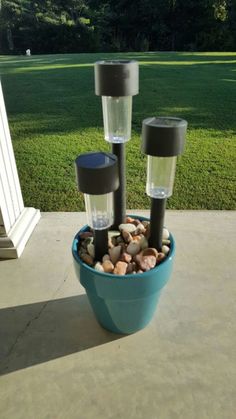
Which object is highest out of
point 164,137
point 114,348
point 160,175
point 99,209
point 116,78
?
point 116,78

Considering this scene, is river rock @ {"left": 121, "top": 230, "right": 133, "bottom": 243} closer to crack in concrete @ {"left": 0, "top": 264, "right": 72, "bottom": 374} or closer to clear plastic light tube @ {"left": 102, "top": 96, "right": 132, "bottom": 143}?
clear plastic light tube @ {"left": 102, "top": 96, "right": 132, "bottom": 143}

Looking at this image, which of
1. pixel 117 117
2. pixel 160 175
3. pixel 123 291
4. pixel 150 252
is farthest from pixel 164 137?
pixel 123 291

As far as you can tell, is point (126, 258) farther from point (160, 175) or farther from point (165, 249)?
point (160, 175)

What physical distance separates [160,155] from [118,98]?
0.99 feet

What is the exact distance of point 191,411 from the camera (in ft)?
3.95

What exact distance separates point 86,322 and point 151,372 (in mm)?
371

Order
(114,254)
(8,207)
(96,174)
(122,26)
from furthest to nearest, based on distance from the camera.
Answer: (122,26), (8,207), (114,254), (96,174)

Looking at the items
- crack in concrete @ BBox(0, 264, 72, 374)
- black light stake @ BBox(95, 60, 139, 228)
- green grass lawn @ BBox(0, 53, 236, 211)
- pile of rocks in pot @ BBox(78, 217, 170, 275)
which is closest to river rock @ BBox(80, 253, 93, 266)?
pile of rocks in pot @ BBox(78, 217, 170, 275)

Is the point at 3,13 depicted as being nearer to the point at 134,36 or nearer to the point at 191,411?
the point at 134,36

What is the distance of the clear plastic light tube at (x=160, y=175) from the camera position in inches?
A: 47.3

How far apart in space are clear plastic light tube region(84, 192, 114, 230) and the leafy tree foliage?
1697 cm

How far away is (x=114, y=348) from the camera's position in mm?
1419

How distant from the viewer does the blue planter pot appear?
1.22 m

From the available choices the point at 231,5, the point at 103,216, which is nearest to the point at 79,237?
the point at 103,216
